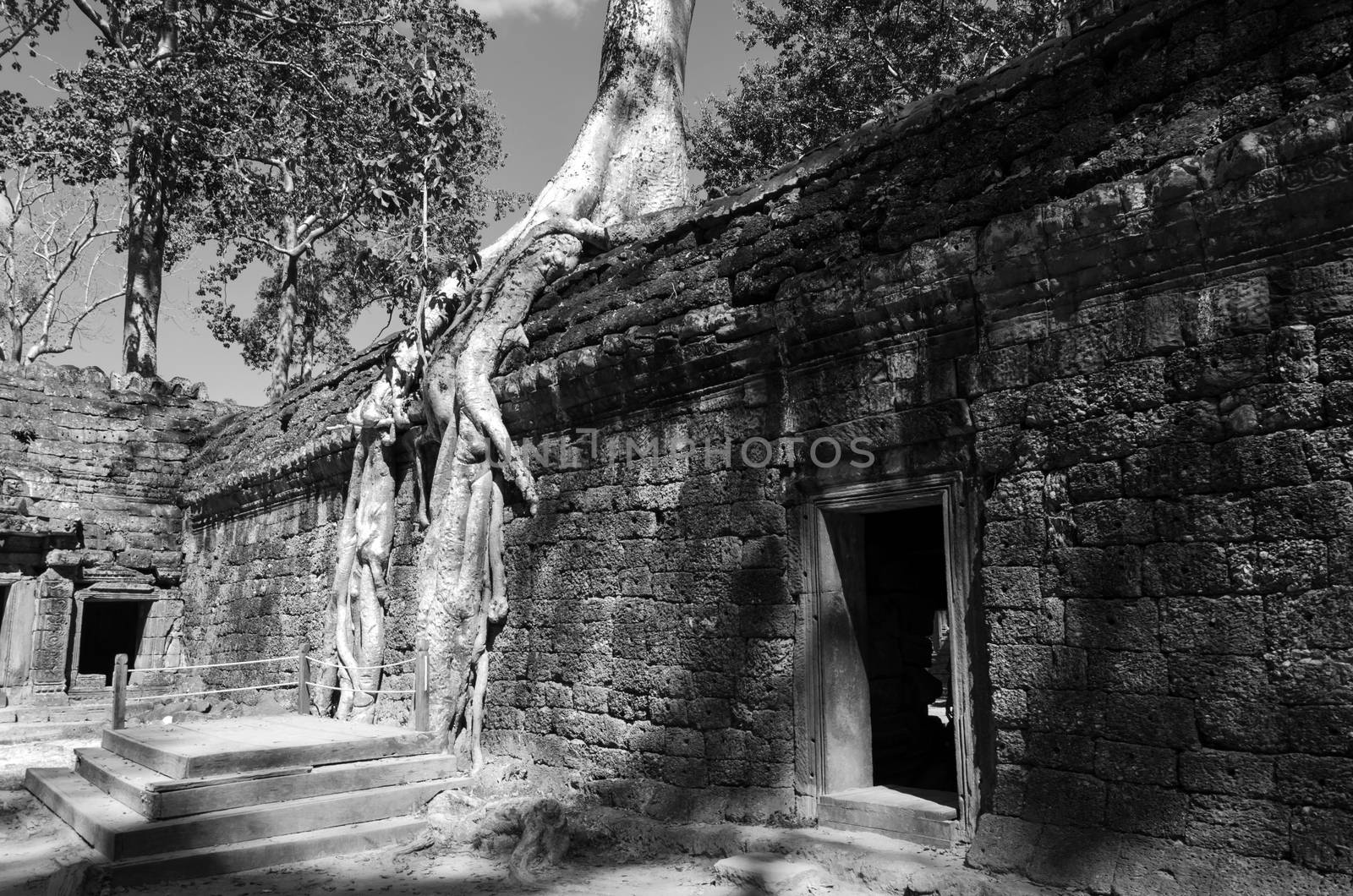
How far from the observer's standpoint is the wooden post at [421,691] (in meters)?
6.46

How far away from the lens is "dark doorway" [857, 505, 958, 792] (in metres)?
5.88

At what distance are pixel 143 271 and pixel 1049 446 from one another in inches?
681

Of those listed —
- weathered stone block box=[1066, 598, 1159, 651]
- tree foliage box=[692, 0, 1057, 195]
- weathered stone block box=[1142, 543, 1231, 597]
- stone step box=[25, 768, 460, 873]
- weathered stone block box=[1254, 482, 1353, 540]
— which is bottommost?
stone step box=[25, 768, 460, 873]

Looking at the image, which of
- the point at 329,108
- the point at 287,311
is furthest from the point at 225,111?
the point at 287,311

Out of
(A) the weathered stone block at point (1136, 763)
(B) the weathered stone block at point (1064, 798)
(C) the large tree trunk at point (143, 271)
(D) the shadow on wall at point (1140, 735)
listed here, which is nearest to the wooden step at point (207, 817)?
(D) the shadow on wall at point (1140, 735)

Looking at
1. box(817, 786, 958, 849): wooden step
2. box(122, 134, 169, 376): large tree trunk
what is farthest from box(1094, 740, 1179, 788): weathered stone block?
box(122, 134, 169, 376): large tree trunk

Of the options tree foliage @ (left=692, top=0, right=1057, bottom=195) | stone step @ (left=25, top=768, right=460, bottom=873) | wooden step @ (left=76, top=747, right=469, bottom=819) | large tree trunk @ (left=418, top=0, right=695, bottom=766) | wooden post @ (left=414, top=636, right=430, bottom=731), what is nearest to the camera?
stone step @ (left=25, top=768, right=460, bottom=873)

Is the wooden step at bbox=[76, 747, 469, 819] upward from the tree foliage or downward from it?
downward

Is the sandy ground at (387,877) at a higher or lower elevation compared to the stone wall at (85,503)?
lower

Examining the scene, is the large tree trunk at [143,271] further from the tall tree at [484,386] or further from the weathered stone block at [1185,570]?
the weathered stone block at [1185,570]

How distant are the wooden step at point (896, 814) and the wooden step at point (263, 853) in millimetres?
2422

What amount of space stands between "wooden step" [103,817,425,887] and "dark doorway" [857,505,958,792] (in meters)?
2.80

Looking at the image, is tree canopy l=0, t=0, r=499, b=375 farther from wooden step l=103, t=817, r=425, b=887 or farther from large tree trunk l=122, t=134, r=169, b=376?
wooden step l=103, t=817, r=425, b=887

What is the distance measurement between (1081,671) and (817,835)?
5.01 ft
